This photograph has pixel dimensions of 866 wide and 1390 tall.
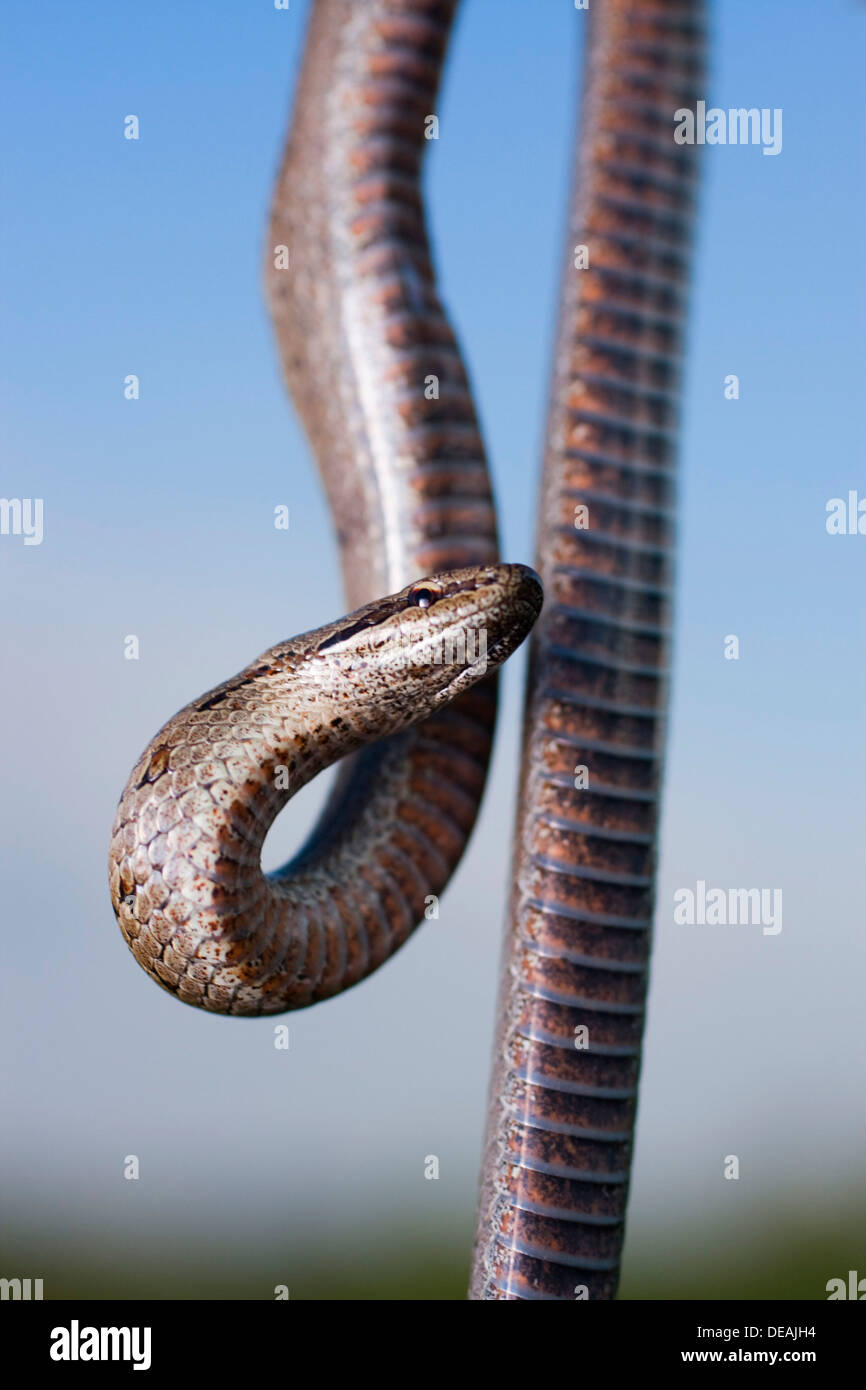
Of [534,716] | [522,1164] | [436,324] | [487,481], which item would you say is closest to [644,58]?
[436,324]

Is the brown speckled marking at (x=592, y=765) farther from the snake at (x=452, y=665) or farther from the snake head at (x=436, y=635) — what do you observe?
the snake head at (x=436, y=635)

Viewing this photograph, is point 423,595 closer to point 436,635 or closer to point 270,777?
point 436,635

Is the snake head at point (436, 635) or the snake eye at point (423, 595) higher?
the snake eye at point (423, 595)

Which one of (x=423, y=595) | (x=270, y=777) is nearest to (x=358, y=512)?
(x=423, y=595)

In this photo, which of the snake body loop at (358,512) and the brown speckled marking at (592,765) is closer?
the snake body loop at (358,512)

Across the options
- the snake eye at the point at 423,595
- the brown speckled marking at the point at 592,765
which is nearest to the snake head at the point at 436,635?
the snake eye at the point at 423,595
